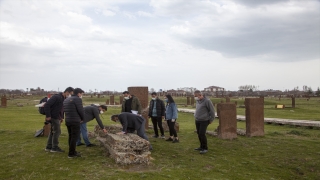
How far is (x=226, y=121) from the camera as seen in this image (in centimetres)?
1265

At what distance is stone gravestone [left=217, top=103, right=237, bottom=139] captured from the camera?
12.6 meters

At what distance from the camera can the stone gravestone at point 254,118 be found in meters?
13.3

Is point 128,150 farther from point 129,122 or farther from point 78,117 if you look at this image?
point 78,117

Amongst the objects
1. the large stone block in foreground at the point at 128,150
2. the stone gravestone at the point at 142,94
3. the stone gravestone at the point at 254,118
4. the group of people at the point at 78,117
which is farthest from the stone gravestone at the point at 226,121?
the large stone block in foreground at the point at 128,150

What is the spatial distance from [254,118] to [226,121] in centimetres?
172

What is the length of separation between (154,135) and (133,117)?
358 centimetres

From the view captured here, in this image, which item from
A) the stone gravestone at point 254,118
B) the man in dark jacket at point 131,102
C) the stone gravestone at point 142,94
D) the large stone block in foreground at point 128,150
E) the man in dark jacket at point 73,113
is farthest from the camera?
the stone gravestone at point 142,94

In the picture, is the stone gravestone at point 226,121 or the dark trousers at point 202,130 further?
the stone gravestone at point 226,121

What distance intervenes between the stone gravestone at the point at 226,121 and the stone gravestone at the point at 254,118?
3.43 feet

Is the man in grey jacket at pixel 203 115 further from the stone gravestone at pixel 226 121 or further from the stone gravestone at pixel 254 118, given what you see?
the stone gravestone at pixel 254 118

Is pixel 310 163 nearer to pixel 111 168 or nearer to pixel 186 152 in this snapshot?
pixel 186 152

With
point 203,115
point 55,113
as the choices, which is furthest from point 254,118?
point 55,113

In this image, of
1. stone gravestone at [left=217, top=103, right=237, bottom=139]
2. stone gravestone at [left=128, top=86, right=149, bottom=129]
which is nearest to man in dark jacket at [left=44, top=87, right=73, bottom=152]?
stone gravestone at [left=128, top=86, right=149, bottom=129]

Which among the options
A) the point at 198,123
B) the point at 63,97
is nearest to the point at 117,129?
the point at 63,97
